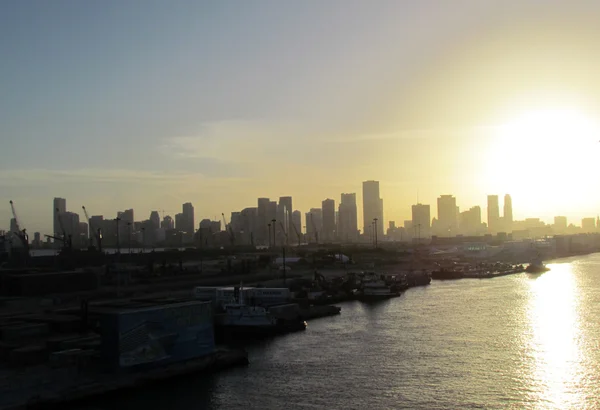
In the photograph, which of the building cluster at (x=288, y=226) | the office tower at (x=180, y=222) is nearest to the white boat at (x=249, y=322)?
the building cluster at (x=288, y=226)

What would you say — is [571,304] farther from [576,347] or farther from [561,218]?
[561,218]

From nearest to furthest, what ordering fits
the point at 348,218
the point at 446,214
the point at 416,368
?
the point at 416,368 → the point at 348,218 → the point at 446,214

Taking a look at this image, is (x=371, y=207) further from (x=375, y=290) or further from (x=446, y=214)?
(x=375, y=290)

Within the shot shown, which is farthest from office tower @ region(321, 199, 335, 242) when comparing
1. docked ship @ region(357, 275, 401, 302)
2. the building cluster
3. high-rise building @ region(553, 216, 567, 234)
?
docked ship @ region(357, 275, 401, 302)

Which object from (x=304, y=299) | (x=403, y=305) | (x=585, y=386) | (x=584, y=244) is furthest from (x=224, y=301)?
(x=584, y=244)

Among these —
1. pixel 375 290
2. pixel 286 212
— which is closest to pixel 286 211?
pixel 286 212

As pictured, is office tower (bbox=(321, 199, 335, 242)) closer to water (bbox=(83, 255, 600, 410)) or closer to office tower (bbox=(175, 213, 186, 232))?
office tower (bbox=(175, 213, 186, 232))

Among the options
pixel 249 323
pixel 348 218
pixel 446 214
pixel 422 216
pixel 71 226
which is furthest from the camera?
pixel 446 214
